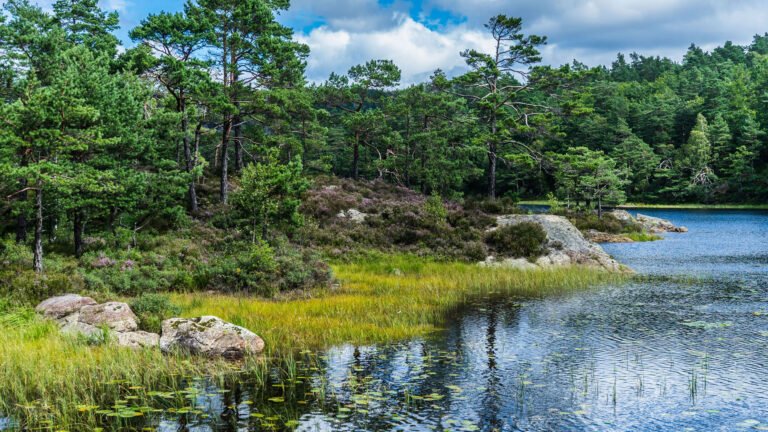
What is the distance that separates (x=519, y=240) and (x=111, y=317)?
23650 millimetres

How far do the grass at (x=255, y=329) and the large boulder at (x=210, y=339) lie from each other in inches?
23.2

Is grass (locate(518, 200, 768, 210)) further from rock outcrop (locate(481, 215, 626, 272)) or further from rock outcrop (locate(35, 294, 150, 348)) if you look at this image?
rock outcrop (locate(35, 294, 150, 348))

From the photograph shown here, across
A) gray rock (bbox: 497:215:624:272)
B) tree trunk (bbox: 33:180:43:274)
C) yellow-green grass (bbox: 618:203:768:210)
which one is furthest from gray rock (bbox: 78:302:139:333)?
yellow-green grass (bbox: 618:203:768:210)

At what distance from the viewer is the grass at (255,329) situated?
11.4 metres

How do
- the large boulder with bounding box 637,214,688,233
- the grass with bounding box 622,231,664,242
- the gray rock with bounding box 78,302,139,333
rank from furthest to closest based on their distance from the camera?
the large boulder with bounding box 637,214,688,233 < the grass with bounding box 622,231,664,242 < the gray rock with bounding box 78,302,139,333

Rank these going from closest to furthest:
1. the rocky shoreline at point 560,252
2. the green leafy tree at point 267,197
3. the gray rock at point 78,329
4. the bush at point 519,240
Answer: the gray rock at point 78,329
the green leafy tree at point 267,197
the rocky shoreline at point 560,252
the bush at point 519,240

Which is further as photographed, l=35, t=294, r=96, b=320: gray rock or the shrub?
the shrub

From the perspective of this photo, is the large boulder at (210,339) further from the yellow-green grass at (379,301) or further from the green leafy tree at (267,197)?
the green leafy tree at (267,197)

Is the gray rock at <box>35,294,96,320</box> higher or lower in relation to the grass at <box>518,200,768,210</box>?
lower

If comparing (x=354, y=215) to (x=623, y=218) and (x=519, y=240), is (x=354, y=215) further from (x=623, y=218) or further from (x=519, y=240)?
(x=623, y=218)

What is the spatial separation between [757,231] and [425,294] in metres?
48.2

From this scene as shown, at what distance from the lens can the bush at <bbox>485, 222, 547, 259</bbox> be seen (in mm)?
33625

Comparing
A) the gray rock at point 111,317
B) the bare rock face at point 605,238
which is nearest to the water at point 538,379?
the gray rock at point 111,317

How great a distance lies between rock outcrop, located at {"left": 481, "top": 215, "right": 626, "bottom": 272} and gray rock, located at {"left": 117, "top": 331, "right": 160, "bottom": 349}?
66.9 ft
